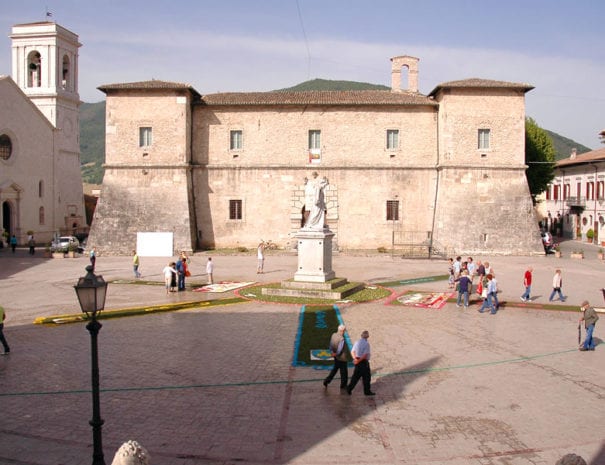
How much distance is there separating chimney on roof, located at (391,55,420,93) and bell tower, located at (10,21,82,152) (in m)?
26.0

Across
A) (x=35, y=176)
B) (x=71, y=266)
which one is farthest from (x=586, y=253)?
(x=35, y=176)

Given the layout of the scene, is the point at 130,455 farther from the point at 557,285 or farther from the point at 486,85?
the point at 486,85

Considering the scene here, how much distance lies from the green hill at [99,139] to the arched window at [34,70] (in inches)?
2367

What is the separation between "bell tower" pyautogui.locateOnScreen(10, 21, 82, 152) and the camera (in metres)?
44.6

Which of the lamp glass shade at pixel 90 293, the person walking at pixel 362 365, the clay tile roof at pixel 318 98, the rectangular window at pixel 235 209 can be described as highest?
the clay tile roof at pixel 318 98

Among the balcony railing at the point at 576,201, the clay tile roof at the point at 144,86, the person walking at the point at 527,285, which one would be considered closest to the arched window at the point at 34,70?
the clay tile roof at the point at 144,86

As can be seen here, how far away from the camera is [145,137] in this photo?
113 feet

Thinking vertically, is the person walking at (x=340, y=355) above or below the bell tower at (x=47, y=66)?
Result: below

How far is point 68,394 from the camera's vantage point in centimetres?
1016

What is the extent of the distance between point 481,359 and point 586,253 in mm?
27317

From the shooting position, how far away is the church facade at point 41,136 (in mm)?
39812

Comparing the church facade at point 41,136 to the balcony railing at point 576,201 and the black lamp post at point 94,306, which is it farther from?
the balcony railing at point 576,201

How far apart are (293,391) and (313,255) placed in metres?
9.85

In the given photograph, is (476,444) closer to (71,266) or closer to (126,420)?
(126,420)
